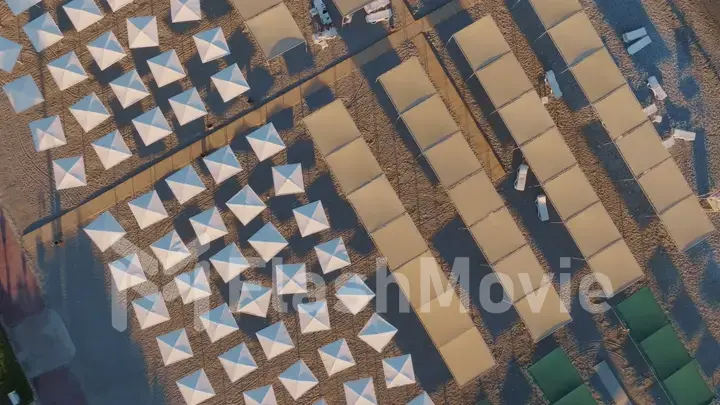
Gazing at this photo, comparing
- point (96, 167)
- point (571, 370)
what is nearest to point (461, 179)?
point (571, 370)

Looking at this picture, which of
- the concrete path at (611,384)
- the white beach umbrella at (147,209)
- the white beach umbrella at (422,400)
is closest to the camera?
the white beach umbrella at (147,209)

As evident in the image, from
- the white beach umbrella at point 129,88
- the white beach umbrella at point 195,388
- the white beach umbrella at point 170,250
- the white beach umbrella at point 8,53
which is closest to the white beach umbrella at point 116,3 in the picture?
the white beach umbrella at point 129,88

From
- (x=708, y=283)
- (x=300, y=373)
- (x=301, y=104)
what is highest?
(x=301, y=104)

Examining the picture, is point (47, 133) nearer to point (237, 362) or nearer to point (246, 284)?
point (246, 284)

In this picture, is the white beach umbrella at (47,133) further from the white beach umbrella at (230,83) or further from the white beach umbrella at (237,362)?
the white beach umbrella at (237,362)

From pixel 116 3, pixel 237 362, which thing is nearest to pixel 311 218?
pixel 237 362

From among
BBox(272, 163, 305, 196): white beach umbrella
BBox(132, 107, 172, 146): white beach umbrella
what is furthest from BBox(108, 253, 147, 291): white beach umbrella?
BBox(272, 163, 305, 196): white beach umbrella

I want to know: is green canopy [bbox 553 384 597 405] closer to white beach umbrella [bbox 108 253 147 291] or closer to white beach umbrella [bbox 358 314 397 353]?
white beach umbrella [bbox 358 314 397 353]

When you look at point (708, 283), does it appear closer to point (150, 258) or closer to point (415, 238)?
point (415, 238)

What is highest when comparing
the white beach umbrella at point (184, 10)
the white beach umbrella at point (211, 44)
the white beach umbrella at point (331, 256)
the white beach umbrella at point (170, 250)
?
the white beach umbrella at point (184, 10)
